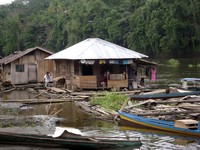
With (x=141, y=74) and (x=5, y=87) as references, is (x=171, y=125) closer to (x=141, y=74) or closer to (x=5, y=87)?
(x=141, y=74)

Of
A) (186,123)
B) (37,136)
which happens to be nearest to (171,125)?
(186,123)

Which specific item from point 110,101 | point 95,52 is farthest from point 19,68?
point 110,101

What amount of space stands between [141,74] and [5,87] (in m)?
12.1

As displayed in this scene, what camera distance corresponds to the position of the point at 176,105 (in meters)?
19.9

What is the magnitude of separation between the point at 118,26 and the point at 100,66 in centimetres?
5483

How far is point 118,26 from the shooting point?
274ft

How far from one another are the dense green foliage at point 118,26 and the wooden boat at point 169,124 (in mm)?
55082

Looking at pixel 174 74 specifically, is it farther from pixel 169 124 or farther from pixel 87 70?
pixel 169 124

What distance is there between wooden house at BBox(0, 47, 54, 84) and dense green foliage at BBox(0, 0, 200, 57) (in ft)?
125

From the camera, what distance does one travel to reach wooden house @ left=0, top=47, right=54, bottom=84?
3666 cm

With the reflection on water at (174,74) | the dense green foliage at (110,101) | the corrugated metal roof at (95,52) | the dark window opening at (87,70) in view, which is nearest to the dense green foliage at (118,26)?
the reflection on water at (174,74)

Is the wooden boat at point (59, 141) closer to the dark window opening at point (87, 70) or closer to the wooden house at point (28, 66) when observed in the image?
the dark window opening at point (87, 70)

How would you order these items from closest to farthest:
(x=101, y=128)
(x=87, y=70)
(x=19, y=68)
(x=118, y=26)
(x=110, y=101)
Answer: (x=101, y=128)
(x=110, y=101)
(x=87, y=70)
(x=19, y=68)
(x=118, y=26)

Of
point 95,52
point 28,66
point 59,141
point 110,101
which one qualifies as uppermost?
point 95,52
